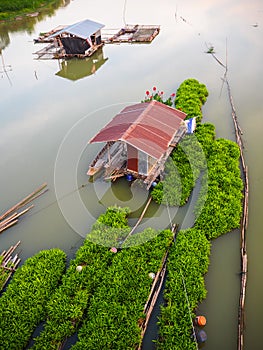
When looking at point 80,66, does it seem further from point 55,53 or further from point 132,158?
point 132,158

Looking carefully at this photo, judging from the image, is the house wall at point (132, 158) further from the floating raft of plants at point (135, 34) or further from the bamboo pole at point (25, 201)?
the floating raft of plants at point (135, 34)

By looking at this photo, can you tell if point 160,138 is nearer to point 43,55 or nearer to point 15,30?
point 43,55

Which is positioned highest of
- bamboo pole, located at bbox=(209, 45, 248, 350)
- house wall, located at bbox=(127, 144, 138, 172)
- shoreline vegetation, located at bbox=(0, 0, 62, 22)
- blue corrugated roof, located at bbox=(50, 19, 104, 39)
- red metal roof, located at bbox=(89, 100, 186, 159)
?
shoreline vegetation, located at bbox=(0, 0, 62, 22)

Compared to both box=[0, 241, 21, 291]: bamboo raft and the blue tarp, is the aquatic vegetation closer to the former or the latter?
box=[0, 241, 21, 291]: bamboo raft

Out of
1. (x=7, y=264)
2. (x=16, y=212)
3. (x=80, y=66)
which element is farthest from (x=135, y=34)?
(x=7, y=264)

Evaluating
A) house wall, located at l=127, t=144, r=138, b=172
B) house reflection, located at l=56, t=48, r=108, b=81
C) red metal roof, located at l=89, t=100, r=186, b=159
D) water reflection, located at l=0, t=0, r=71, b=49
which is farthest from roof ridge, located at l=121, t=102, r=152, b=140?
water reflection, located at l=0, t=0, r=71, b=49

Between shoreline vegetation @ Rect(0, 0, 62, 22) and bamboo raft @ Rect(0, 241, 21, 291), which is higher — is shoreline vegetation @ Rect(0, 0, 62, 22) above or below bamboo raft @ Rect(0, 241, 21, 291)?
above
